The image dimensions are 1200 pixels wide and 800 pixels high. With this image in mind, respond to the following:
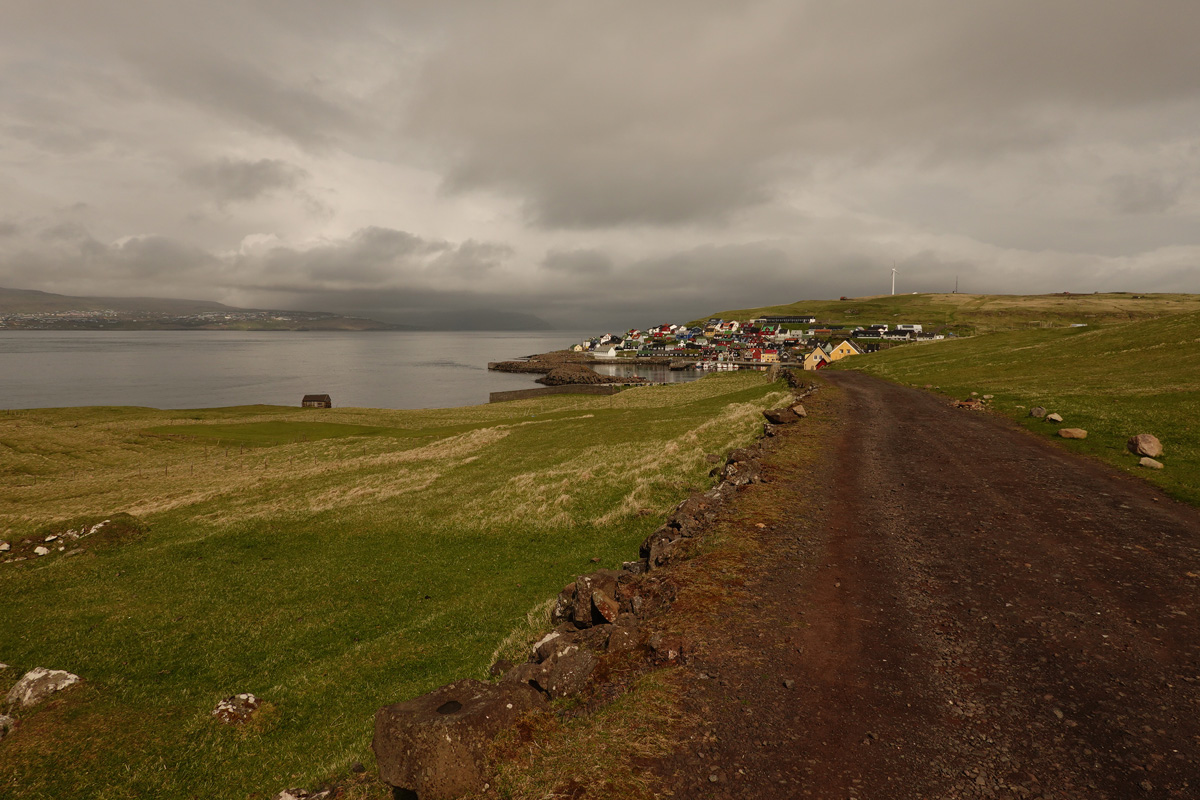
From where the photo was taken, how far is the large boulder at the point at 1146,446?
62.6 ft

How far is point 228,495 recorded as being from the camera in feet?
116

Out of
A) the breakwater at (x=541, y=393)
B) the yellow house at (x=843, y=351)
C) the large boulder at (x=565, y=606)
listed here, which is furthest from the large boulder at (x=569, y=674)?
the yellow house at (x=843, y=351)

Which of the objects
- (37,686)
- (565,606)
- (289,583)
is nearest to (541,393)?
(289,583)

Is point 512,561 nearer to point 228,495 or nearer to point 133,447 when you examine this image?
point 228,495

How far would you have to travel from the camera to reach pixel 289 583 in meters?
20.6

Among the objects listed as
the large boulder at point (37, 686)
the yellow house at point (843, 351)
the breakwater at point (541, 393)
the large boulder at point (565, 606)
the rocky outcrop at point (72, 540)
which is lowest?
the breakwater at point (541, 393)

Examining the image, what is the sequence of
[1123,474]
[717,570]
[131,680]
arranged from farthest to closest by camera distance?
1. [1123,474]
2. [131,680]
3. [717,570]

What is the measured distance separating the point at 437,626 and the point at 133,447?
59.4 metres

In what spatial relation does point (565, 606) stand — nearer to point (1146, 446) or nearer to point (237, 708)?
point (237, 708)

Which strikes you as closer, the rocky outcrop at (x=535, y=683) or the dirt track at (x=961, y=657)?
the dirt track at (x=961, y=657)

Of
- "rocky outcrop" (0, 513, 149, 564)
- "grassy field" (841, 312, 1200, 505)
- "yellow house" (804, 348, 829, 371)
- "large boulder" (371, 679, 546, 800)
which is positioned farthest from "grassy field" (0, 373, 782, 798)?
"yellow house" (804, 348, 829, 371)

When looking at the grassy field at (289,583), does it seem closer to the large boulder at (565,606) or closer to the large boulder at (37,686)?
the large boulder at (37,686)

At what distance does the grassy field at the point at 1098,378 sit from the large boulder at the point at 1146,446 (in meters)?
0.30

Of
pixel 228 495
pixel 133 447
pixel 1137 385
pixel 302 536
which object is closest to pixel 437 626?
pixel 302 536
